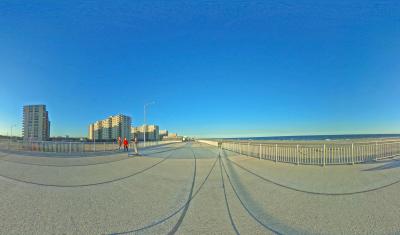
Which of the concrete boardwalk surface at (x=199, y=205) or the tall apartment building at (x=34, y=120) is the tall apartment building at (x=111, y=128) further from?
the concrete boardwalk surface at (x=199, y=205)

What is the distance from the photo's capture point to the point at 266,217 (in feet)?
16.0

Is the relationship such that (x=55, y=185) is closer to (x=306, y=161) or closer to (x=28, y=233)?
(x=28, y=233)

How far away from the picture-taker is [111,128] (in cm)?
8306

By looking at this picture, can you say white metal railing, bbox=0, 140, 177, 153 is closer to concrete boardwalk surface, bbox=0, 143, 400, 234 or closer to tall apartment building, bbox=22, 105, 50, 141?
concrete boardwalk surface, bbox=0, 143, 400, 234

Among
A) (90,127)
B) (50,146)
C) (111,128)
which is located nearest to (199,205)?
(50,146)

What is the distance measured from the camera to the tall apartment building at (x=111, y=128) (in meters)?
81.9

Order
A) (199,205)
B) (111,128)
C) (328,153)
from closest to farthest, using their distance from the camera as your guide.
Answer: (199,205)
(328,153)
(111,128)

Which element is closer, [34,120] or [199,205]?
[199,205]

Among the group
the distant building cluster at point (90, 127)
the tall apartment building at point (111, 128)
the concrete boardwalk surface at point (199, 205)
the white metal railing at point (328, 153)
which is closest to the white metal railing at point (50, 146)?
the distant building cluster at point (90, 127)

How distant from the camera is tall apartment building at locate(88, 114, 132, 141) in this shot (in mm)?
81875

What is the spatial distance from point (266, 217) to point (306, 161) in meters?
9.99

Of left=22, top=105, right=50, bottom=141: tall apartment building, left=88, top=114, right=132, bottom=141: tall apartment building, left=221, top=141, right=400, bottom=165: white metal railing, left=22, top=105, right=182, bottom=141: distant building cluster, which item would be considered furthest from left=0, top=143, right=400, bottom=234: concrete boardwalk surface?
left=88, top=114, right=132, bottom=141: tall apartment building

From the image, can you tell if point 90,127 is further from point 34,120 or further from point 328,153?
point 328,153

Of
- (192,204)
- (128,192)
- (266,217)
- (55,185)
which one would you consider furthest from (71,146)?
(266,217)
